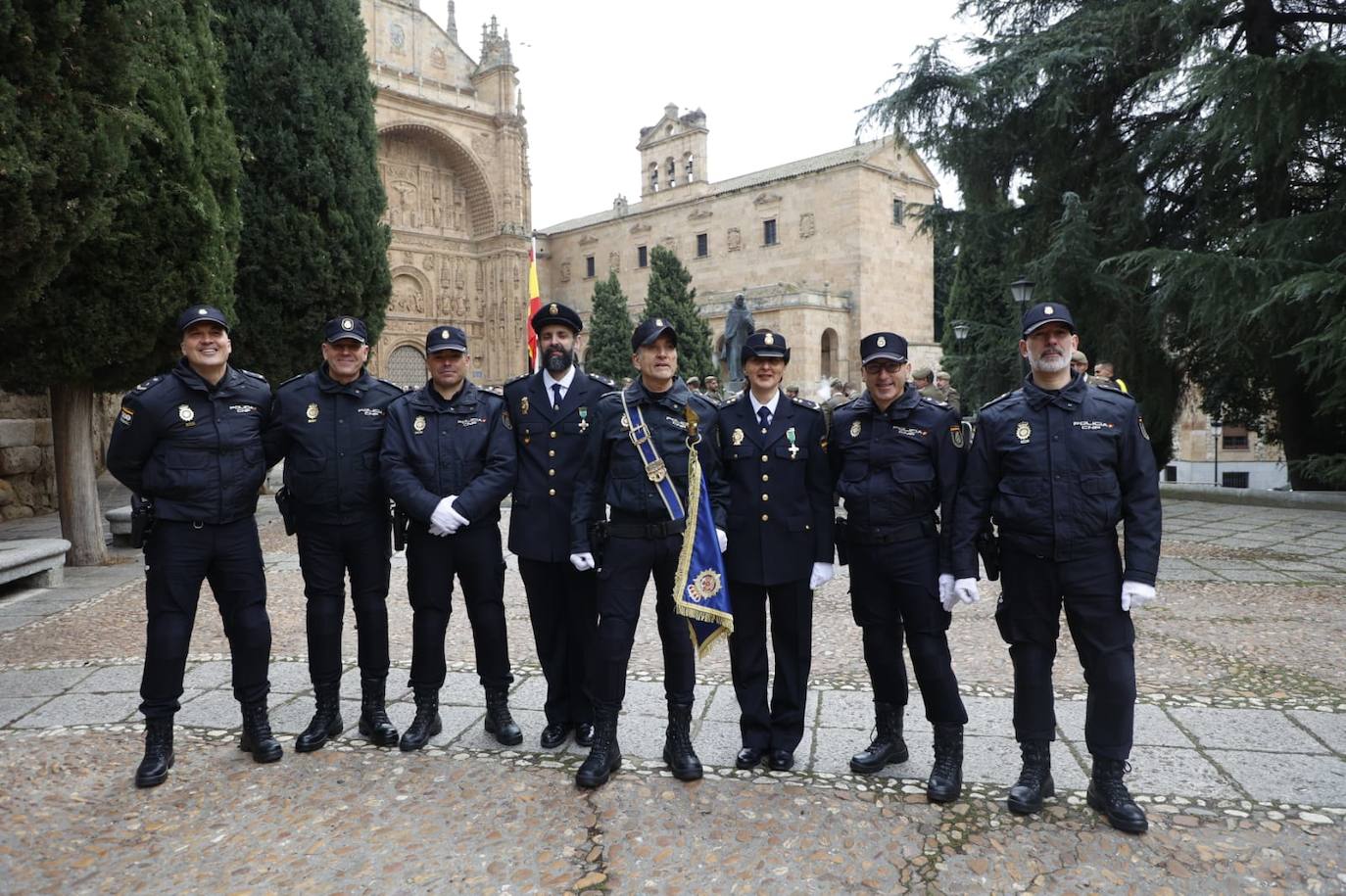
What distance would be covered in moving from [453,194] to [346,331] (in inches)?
1445

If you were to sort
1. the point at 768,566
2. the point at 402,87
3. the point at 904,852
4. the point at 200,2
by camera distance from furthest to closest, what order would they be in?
the point at 402,87
the point at 200,2
the point at 768,566
the point at 904,852

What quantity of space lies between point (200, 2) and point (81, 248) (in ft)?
11.0

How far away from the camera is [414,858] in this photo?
317cm

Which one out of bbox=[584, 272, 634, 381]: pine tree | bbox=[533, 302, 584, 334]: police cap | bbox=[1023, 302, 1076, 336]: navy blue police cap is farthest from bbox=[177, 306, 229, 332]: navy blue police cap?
bbox=[584, 272, 634, 381]: pine tree

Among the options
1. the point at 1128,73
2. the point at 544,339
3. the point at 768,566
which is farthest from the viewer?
the point at 1128,73

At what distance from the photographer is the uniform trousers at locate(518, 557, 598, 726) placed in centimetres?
419

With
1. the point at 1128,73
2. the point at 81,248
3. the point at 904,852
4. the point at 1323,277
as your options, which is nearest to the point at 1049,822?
the point at 904,852

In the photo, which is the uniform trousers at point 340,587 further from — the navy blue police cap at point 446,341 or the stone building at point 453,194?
the stone building at point 453,194

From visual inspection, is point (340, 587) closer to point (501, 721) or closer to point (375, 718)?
point (375, 718)

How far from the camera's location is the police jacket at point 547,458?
13.4ft

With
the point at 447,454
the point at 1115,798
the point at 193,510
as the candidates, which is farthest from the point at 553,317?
the point at 1115,798

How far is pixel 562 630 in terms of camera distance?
4273mm

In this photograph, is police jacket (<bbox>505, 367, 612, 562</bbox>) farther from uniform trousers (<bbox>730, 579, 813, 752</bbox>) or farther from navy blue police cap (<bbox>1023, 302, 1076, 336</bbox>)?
navy blue police cap (<bbox>1023, 302, 1076, 336</bbox>)

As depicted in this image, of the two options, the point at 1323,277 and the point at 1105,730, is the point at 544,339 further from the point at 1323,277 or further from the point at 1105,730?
the point at 1323,277
